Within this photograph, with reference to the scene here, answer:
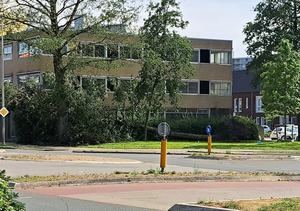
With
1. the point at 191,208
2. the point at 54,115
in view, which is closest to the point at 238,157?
the point at 54,115

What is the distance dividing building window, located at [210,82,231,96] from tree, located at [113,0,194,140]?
12877 mm

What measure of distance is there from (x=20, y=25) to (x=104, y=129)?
943 cm

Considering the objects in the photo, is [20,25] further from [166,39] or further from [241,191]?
[241,191]

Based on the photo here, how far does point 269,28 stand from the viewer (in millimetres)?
55031

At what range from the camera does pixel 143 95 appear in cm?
4281

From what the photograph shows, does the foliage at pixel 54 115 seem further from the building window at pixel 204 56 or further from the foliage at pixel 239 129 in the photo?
the building window at pixel 204 56

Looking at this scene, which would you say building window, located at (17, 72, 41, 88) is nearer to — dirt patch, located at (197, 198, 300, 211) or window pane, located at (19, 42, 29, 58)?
window pane, located at (19, 42, 29, 58)

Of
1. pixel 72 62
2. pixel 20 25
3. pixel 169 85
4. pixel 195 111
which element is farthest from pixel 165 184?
pixel 195 111

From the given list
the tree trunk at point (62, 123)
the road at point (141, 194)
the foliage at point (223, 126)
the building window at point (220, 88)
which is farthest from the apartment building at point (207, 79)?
the road at point (141, 194)

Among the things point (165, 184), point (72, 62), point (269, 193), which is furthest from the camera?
point (72, 62)

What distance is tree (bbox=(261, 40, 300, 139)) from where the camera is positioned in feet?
141

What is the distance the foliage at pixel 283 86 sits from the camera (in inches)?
1692

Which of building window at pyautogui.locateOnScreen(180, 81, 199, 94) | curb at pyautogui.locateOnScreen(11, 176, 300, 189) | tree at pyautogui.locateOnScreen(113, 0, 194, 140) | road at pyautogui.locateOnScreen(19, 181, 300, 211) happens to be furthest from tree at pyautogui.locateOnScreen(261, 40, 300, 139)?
road at pyautogui.locateOnScreen(19, 181, 300, 211)

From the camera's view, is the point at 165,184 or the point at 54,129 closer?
the point at 165,184
